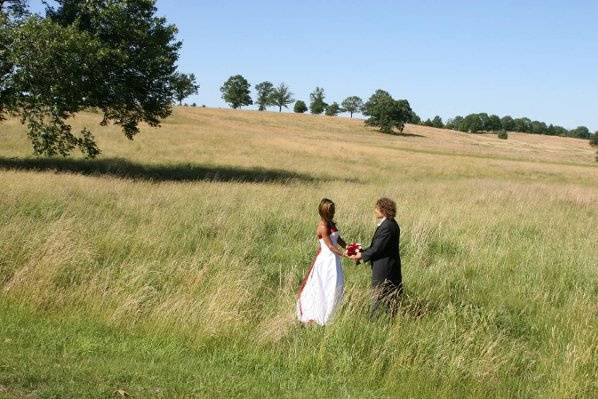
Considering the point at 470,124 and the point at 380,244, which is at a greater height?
the point at 380,244

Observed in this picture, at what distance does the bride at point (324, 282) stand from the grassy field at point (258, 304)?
255 mm

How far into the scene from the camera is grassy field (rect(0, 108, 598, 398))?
5.38 m

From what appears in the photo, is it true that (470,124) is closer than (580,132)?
Yes

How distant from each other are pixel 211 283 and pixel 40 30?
16779 millimetres

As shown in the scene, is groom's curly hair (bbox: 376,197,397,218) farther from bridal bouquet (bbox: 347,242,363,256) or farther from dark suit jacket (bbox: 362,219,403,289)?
bridal bouquet (bbox: 347,242,363,256)

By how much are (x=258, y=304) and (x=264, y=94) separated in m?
133

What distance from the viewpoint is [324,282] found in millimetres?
6855

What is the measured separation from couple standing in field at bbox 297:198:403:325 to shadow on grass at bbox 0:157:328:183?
16.0m

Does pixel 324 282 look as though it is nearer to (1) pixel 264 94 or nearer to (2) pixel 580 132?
(1) pixel 264 94

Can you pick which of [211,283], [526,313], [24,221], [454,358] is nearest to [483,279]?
[526,313]

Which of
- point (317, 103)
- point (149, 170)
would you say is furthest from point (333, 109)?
point (149, 170)

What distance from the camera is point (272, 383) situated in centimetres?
527

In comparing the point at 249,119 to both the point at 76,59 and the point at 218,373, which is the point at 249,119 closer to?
the point at 76,59

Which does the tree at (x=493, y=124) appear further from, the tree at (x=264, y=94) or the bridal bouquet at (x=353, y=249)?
the bridal bouquet at (x=353, y=249)
